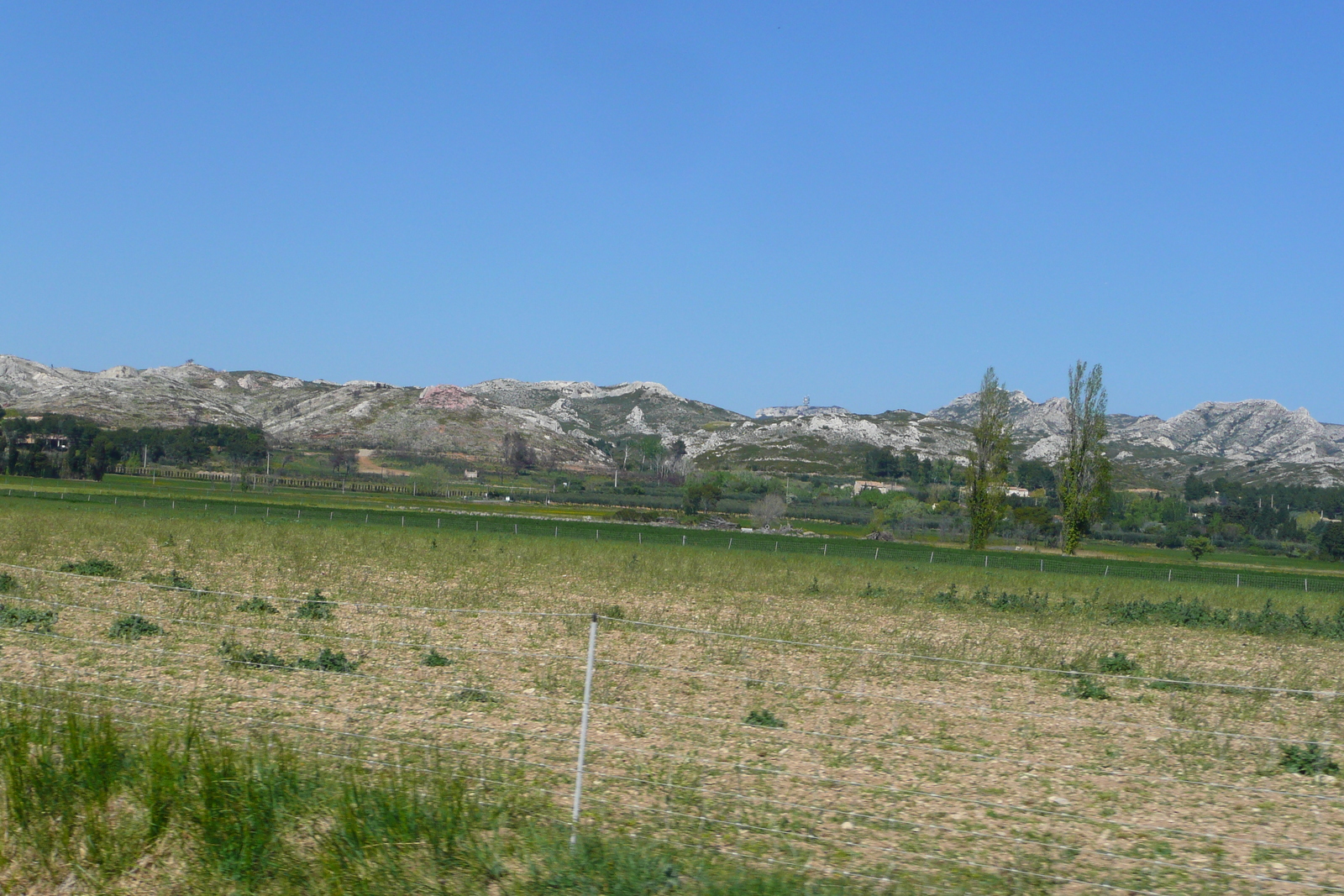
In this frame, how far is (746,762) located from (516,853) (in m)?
3.40

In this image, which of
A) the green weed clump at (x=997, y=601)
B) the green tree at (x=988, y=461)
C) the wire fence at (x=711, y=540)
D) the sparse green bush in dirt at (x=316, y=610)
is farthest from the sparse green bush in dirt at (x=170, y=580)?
the green tree at (x=988, y=461)

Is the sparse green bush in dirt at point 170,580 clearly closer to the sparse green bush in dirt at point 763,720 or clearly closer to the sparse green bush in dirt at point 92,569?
the sparse green bush in dirt at point 92,569

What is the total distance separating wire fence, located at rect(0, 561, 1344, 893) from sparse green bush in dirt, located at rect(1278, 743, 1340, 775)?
9 cm

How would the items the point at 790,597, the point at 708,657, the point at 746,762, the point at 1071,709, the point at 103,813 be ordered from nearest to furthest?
the point at 103,813 < the point at 746,762 < the point at 1071,709 < the point at 708,657 < the point at 790,597

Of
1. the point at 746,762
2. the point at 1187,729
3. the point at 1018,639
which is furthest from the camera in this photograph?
the point at 1018,639

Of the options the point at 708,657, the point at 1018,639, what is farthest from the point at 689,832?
the point at 1018,639

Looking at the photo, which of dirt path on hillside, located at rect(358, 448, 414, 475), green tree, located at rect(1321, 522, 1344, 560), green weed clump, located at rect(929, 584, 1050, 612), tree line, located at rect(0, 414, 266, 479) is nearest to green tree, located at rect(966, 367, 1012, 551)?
green tree, located at rect(1321, 522, 1344, 560)

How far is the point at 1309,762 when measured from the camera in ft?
32.4

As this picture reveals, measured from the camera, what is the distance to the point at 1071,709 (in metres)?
12.8

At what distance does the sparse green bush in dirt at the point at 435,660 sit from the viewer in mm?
13345

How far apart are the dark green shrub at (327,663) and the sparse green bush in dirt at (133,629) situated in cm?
296

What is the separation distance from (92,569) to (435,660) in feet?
44.2

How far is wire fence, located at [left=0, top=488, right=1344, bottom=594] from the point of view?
192 feet

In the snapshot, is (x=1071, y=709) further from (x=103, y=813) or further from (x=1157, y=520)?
(x=1157, y=520)
